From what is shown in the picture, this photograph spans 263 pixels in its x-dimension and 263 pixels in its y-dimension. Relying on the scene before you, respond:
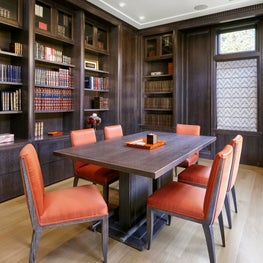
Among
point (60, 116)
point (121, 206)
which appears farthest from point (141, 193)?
point (60, 116)

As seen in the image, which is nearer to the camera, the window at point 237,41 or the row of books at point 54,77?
the row of books at point 54,77

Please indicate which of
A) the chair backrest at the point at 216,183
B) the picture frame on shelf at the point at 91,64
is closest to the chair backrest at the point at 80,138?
the chair backrest at the point at 216,183

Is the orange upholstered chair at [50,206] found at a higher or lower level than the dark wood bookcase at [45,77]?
lower

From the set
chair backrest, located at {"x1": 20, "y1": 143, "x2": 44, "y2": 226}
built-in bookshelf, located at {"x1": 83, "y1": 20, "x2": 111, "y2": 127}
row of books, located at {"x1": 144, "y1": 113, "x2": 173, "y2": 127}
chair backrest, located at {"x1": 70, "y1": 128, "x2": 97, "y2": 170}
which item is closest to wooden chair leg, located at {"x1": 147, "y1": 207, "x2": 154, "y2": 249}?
chair backrest, located at {"x1": 20, "y1": 143, "x2": 44, "y2": 226}

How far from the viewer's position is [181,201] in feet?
5.67

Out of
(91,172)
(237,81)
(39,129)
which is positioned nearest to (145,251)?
(91,172)

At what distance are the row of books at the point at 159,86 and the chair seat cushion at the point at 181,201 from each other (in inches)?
132

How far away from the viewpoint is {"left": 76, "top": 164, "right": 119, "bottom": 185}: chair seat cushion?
2363 millimetres

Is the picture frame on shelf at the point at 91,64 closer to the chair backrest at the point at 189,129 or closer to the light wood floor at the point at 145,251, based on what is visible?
the chair backrest at the point at 189,129

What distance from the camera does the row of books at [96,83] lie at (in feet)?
13.9

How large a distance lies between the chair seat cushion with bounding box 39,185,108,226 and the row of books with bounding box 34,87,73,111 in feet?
6.46

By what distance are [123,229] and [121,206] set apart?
21cm

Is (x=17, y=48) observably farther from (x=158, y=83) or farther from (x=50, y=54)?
(x=158, y=83)

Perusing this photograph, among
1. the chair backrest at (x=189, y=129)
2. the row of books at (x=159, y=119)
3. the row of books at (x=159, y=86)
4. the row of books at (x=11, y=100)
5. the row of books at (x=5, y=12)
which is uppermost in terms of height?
the row of books at (x=5, y=12)
